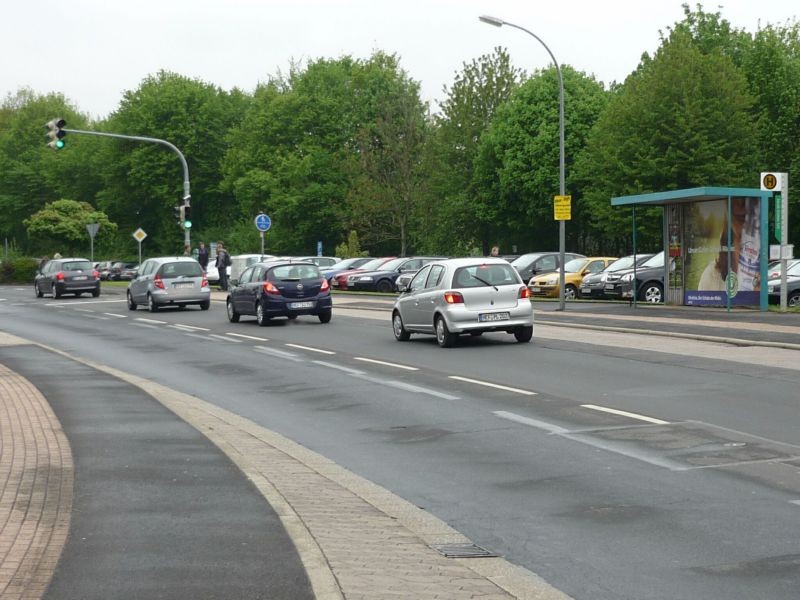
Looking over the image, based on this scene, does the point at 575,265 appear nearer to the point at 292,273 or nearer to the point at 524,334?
the point at 292,273

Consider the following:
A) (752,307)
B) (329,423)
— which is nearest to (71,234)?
(752,307)

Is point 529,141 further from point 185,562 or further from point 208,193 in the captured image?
point 185,562

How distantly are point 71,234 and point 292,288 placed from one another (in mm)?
59066

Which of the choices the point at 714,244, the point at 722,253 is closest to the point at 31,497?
the point at 722,253

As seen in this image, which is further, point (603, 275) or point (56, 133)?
point (56, 133)

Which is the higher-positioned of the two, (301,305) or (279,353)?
(301,305)

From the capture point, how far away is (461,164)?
73312mm

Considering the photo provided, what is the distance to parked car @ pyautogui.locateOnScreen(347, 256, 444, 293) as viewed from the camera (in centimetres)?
5103

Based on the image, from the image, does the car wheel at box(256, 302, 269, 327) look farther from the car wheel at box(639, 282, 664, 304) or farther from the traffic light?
the traffic light

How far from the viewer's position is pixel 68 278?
1971 inches

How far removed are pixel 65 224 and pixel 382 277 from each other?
3950cm

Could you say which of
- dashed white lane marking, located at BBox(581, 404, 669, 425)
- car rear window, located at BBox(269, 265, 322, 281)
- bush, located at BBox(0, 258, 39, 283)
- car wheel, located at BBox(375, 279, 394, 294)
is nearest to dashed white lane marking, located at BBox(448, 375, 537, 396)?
dashed white lane marking, located at BBox(581, 404, 669, 425)

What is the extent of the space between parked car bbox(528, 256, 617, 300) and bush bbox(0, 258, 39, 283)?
46.5 m

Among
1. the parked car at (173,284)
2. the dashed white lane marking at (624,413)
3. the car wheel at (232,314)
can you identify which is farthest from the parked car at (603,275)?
the dashed white lane marking at (624,413)
